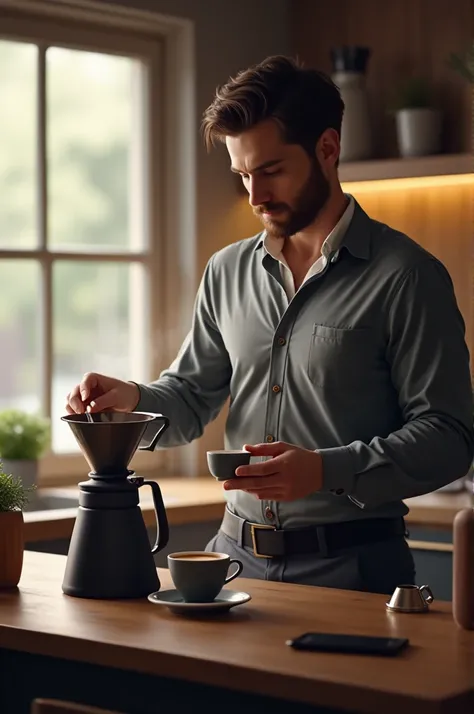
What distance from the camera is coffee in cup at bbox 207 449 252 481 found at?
213 cm

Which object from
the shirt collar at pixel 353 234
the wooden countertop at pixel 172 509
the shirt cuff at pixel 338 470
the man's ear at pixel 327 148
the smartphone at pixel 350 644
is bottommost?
the wooden countertop at pixel 172 509

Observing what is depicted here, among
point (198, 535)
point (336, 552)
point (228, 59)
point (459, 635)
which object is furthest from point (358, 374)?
point (228, 59)

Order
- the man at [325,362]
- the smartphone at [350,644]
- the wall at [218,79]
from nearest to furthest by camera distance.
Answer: the smartphone at [350,644] → the man at [325,362] → the wall at [218,79]

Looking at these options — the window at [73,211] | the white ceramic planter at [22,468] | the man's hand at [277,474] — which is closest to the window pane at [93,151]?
the window at [73,211]

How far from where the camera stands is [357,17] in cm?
439

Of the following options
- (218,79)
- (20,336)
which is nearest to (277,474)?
(20,336)

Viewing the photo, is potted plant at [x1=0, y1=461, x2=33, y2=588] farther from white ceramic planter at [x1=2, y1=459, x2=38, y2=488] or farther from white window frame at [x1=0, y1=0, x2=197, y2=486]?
white window frame at [x1=0, y1=0, x2=197, y2=486]

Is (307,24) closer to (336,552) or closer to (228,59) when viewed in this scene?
(228,59)

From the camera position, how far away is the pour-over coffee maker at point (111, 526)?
7.29 feet

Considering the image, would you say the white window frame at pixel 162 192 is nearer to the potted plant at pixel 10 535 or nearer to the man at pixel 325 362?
the man at pixel 325 362

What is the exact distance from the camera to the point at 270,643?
185 cm

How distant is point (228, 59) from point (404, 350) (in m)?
2.16

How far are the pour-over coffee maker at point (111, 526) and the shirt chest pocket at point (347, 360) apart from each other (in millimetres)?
417

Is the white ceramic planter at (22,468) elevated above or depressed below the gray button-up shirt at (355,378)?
below
